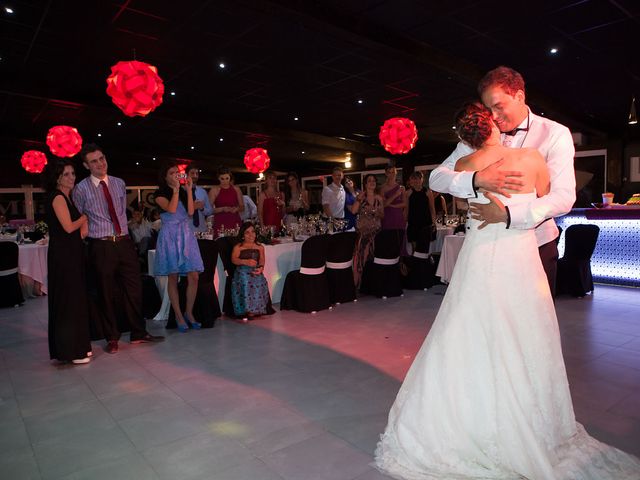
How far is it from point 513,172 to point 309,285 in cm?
362

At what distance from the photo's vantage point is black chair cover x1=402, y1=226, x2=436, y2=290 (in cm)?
644

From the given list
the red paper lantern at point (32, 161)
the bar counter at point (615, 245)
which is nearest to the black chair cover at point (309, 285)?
the bar counter at point (615, 245)

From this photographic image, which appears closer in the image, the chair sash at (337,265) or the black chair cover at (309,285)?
the black chair cover at (309,285)

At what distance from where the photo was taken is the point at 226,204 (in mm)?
5848

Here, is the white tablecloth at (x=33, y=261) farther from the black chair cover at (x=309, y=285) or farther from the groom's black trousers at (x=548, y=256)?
the groom's black trousers at (x=548, y=256)

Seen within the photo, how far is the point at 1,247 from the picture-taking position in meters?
5.77

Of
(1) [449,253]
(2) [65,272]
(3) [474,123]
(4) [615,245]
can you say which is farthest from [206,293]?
(4) [615,245]

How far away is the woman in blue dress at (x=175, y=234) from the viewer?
14.2 feet

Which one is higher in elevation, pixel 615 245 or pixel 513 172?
pixel 513 172

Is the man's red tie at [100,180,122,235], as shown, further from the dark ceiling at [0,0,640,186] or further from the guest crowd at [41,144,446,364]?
the dark ceiling at [0,0,640,186]

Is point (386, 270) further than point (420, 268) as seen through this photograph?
No

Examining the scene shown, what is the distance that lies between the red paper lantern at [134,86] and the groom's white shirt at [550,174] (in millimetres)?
2986

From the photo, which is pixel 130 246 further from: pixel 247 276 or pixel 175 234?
pixel 247 276

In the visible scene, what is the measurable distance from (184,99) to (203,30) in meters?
3.99
